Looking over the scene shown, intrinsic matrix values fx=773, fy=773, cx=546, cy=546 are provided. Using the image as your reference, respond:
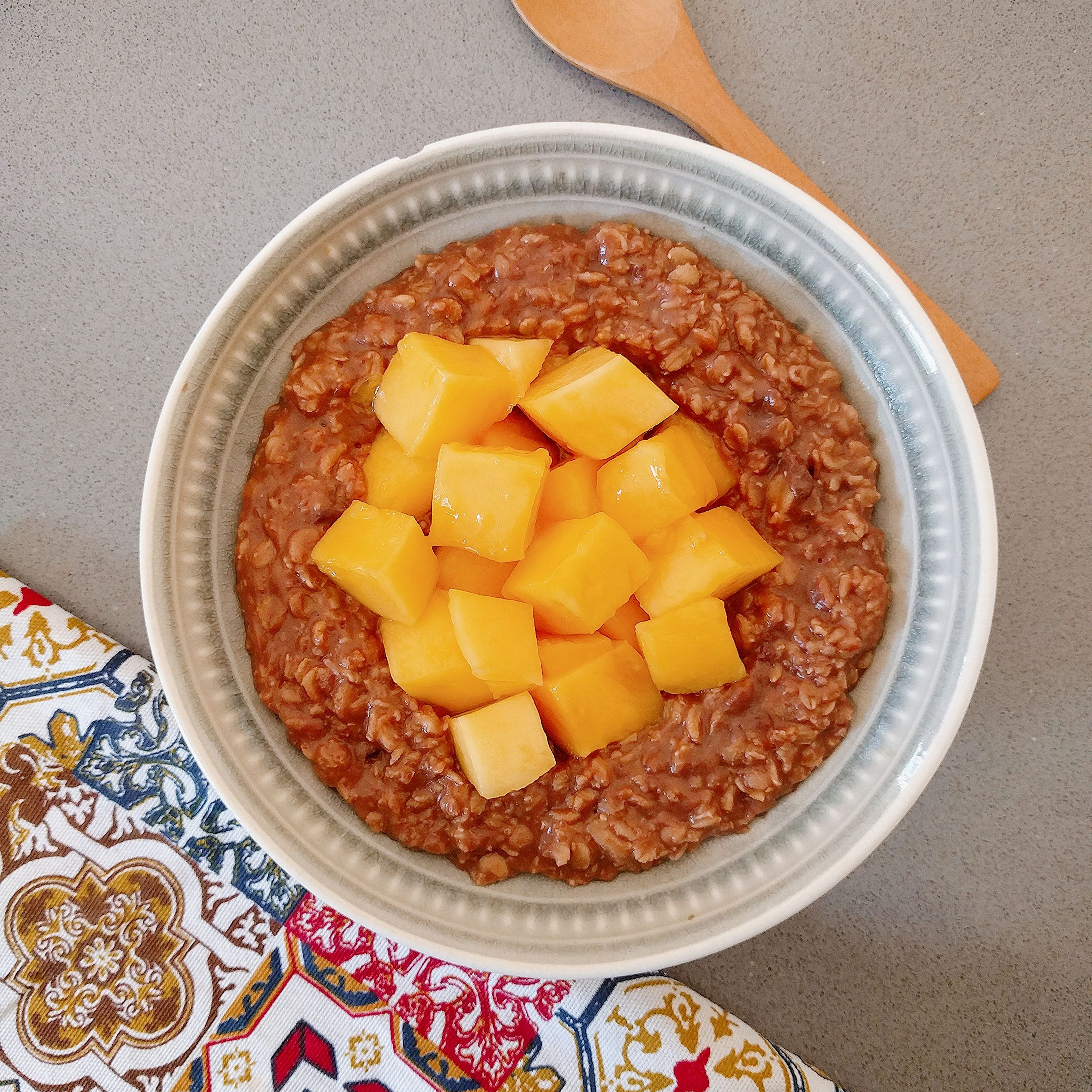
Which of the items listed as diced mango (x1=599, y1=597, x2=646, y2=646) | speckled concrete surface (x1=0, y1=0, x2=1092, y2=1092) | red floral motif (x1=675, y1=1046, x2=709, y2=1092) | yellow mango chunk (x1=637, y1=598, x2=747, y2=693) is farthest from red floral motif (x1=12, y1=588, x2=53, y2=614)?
red floral motif (x1=675, y1=1046, x2=709, y2=1092)

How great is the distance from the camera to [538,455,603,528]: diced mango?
1875mm

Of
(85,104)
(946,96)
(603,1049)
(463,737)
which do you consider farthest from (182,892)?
(946,96)

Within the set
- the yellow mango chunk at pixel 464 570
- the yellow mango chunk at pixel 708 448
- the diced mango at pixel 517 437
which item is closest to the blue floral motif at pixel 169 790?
the yellow mango chunk at pixel 464 570

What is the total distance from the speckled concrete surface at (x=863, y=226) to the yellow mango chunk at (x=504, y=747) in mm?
948

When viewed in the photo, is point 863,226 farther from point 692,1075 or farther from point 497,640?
point 692,1075

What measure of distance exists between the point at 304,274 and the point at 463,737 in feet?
3.79

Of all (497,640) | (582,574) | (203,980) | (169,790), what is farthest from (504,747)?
(203,980)

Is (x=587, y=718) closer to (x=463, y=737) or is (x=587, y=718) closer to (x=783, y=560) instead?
(x=463, y=737)

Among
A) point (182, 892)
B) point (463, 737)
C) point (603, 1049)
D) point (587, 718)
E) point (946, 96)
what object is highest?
point (946, 96)

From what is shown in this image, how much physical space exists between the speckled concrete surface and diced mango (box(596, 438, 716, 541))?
3.56ft

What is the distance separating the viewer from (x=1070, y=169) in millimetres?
2295

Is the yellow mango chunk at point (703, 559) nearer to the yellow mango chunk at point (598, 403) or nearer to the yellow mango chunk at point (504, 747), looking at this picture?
the yellow mango chunk at point (598, 403)

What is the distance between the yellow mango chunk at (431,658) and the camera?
5.74 feet

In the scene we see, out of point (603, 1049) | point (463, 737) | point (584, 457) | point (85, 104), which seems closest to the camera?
point (463, 737)
